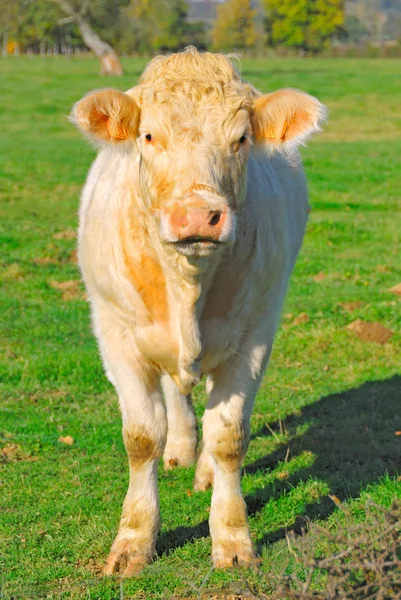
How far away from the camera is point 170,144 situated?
14.9 ft

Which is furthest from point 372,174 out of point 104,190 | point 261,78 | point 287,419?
point 261,78

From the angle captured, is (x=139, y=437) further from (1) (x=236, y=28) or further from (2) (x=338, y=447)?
(1) (x=236, y=28)

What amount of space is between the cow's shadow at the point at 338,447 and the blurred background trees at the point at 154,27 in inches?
1523

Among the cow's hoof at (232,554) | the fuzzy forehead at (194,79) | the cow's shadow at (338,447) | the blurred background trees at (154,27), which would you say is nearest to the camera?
the fuzzy forehead at (194,79)

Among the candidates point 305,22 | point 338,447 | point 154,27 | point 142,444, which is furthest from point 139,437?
point 305,22

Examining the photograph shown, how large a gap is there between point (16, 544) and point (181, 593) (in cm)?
128

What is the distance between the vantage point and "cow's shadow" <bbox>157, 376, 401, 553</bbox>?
586cm

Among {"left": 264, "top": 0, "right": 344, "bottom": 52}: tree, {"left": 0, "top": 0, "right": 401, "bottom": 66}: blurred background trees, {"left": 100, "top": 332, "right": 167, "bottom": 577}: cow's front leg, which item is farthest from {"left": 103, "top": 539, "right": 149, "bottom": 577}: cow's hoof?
{"left": 264, "top": 0, "right": 344, "bottom": 52}: tree

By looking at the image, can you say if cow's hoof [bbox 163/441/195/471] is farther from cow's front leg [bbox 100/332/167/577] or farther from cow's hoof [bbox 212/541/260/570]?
cow's hoof [bbox 212/541/260/570]

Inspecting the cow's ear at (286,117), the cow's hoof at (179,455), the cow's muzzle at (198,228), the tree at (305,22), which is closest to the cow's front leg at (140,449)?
the cow's muzzle at (198,228)

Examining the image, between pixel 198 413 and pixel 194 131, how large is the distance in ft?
12.2

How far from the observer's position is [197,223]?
4156mm

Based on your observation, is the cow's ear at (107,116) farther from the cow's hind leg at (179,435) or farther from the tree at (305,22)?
the tree at (305,22)

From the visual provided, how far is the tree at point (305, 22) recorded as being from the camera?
334 feet
